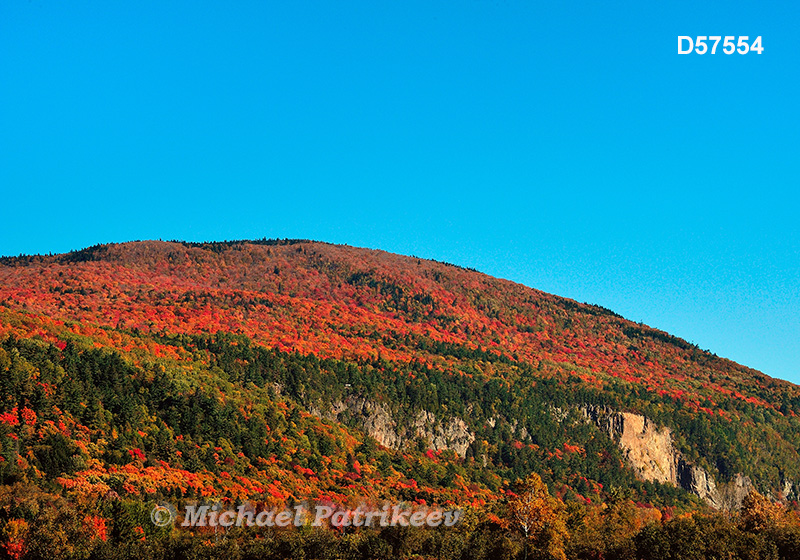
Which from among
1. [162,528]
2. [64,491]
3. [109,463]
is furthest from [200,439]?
[162,528]

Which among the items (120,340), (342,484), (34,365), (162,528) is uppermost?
(120,340)

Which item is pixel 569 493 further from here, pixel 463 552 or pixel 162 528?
pixel 162 528

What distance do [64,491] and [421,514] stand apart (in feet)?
150

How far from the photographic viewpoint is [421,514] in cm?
10062

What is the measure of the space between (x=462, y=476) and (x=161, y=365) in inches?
3019

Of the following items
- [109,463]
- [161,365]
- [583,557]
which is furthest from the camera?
[161,365]

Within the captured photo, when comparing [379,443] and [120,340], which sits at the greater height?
[120,340]

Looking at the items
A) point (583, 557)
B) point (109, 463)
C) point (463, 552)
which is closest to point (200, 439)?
point (109, 463)

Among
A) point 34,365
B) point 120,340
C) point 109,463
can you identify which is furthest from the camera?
point 120,340

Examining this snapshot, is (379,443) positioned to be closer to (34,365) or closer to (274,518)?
(34,365)

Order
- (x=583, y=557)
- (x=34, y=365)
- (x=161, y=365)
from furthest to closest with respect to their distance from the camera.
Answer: (x=161, y=365)
(x=34, y=365)
(x=583, y=557)

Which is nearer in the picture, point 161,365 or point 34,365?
point 34,365

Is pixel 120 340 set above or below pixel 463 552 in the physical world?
above

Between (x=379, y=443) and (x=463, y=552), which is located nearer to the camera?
(x=463, y=552)
